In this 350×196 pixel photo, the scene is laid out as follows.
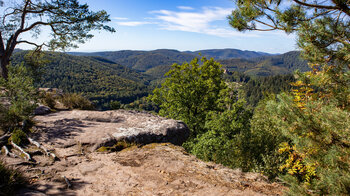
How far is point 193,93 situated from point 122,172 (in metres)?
12.0

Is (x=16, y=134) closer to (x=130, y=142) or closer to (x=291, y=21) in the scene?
(x=130, y=142)

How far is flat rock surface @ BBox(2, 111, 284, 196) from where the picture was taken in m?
4.55

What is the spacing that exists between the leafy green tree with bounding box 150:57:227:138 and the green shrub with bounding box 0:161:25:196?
41.5 ft

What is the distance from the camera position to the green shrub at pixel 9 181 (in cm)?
351

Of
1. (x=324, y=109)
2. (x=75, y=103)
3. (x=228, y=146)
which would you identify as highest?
(x=324, y=109)

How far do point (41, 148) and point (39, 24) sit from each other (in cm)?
1185

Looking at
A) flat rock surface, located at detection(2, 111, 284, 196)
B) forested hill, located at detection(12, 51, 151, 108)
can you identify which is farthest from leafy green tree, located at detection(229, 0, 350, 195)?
forested hill, located at detection(12, 51, 151, 108)

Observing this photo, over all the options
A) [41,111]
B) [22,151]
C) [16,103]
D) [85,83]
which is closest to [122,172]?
[22,151]

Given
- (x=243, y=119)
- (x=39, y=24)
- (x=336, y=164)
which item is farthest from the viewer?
(x=39, y=24)

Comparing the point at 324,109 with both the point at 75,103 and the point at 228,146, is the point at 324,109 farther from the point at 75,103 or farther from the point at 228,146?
the point at 75,103

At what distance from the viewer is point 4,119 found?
23.4 ft

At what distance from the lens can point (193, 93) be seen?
55.0 feet

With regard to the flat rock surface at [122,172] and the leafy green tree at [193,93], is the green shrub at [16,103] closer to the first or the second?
the flat rock surface at [122,172]

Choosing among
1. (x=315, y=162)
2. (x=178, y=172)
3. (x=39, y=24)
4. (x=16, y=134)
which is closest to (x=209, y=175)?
(x=178, y=172)
